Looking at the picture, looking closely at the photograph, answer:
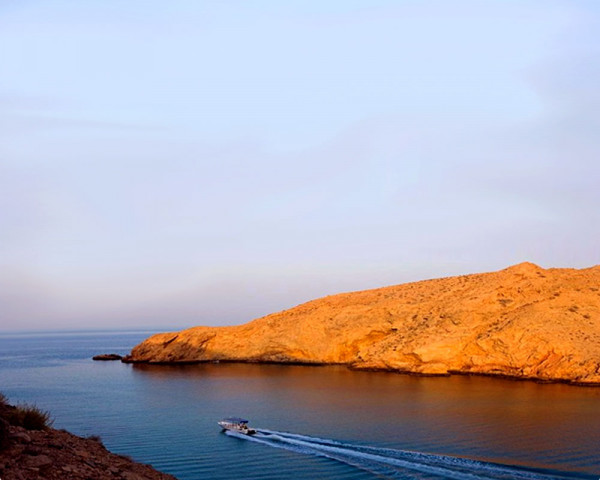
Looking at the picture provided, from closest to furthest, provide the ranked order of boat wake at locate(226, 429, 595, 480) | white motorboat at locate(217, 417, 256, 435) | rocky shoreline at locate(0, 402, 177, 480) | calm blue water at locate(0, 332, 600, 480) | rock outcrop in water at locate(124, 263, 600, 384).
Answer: rocky shoreline at locate(0, 402, 177, 480) → boat wake at locate(226, 429, 595, 480) → calm blue water at locate(0, 332, 600, 480) → white motorboat at locate(217, 417, 256, 435) → rock outcrop in water at locate(124, 263, 600, 384)

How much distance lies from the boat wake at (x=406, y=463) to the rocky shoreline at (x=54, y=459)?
14916mm

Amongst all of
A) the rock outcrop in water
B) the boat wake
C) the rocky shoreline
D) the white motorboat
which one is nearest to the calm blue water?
the boat wake

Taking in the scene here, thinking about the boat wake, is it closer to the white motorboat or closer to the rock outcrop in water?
the white motorboat

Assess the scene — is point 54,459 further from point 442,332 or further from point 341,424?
point 442,332

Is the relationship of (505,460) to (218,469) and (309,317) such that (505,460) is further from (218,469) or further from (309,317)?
(309,317)

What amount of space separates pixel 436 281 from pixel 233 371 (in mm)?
32026

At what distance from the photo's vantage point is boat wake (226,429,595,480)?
23688 millimetres

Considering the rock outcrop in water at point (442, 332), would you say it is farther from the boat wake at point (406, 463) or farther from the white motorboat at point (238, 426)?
the white motorboat at point (238, 426)

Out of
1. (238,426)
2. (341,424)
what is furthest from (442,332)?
(238,426)

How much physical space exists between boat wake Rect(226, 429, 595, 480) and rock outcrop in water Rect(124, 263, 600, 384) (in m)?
30.6

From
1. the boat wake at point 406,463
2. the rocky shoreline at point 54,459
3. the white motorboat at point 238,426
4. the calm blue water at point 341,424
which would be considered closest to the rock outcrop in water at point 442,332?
the calm blue water at point 341,424

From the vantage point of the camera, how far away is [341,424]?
35062 millimetres

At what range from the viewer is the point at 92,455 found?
1206 centimetres

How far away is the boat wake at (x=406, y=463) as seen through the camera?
23688 mm
